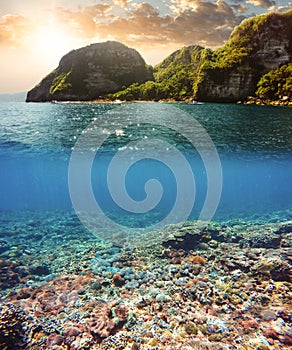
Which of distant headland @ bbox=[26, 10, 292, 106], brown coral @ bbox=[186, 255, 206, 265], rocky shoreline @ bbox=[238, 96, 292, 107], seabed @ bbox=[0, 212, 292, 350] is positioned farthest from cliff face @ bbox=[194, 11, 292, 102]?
brown coral @ bbox=[186, 255, 206, 265]

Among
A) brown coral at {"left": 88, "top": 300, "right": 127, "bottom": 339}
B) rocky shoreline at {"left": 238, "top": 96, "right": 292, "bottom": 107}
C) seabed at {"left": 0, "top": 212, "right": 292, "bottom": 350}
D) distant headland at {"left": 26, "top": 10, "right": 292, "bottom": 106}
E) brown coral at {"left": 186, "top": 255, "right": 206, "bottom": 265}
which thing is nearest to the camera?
seabed at {"left": 0, "top": 212, "right": 292, "bottom": 350}

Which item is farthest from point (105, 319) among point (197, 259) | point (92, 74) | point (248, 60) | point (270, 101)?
point (92, 74)

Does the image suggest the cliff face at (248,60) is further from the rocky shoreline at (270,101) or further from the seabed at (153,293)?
the seabed at (153,293)

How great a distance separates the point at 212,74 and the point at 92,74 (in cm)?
7139

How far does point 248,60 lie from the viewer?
90.9m

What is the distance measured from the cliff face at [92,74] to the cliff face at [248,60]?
5454 centimetres

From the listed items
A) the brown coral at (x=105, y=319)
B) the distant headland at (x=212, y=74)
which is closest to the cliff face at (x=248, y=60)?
the distant headland at (x=212, y=74)

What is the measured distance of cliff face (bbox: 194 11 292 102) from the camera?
86.8 m

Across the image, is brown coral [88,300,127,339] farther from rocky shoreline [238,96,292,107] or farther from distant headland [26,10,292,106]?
distant headland [26,10,292,106]

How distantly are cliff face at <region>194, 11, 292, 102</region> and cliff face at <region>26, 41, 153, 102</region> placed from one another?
5454cm

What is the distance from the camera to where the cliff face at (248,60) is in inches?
3418

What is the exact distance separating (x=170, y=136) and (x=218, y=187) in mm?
46458

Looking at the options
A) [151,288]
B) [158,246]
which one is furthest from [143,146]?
[151,288]

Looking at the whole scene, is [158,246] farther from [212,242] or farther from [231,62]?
[231,62]
